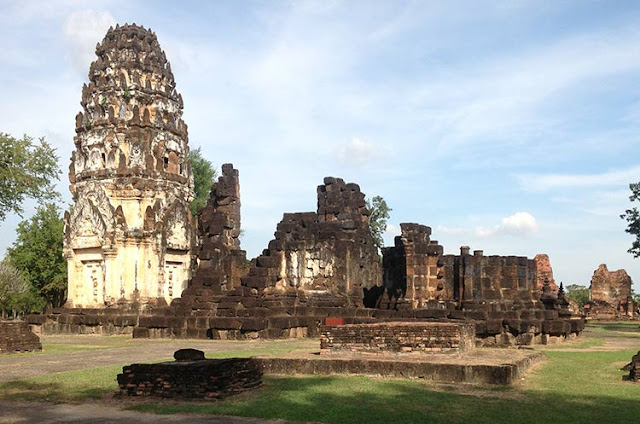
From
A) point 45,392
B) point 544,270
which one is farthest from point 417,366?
point 544,270

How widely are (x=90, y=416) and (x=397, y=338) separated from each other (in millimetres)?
6268

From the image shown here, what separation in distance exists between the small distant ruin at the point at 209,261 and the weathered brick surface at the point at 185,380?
10.8 m

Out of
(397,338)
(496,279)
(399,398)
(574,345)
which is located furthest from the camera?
(496,279)

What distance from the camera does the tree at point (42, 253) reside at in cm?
4372

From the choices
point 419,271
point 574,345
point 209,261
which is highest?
point 209,261

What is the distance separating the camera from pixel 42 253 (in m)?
44.4

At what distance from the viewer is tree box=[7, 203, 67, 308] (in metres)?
43.7

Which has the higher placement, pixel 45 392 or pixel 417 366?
pixel 417 366

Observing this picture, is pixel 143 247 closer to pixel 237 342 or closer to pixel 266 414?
pixel 237 342

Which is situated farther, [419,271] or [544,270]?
[544,270]

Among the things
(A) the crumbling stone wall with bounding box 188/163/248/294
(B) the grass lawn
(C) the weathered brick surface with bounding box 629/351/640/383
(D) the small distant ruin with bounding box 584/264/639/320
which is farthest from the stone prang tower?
(D) the small distant ruin with bounding box 584/264/639/320

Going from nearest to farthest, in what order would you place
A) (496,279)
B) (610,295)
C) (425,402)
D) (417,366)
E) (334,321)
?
(425,402) → (417,366) → (334,321) → (496,279) → (610,295)

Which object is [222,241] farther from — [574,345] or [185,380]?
[185,380]

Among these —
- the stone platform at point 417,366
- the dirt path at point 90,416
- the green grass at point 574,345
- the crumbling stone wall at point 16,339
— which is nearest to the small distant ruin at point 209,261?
the green grass at point 574,345
